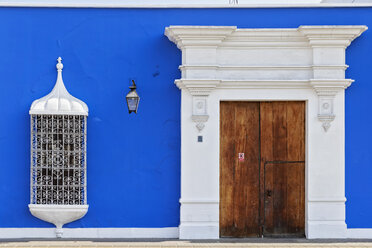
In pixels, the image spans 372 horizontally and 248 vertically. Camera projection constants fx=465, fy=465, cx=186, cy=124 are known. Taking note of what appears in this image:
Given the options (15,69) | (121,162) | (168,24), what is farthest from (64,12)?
(121,162)

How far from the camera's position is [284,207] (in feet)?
24.6

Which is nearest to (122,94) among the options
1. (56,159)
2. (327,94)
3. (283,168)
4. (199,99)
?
(199,99)

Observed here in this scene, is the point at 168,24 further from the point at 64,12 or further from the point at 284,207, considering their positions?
the point at 284,207

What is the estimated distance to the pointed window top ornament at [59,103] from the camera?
7.16 meters

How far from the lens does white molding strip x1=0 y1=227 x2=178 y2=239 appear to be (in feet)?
24.2

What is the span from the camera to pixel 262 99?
7332 mm

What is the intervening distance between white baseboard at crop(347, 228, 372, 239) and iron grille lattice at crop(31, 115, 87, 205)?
4.26 m

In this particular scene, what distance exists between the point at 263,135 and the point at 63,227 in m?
3.50

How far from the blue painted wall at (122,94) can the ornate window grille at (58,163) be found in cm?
18

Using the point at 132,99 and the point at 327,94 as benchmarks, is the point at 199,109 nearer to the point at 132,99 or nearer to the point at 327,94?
the point at 132,99

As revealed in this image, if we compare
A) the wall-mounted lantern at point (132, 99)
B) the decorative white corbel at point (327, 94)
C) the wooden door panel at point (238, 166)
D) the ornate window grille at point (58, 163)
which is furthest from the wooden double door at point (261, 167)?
the ornate window grille at point (58, 163)

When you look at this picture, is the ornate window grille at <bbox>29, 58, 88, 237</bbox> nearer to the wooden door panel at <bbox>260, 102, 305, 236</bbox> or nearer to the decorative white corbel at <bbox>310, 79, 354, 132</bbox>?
the wooden door panel at <bbox>260, 102, 305, 236</bbox>

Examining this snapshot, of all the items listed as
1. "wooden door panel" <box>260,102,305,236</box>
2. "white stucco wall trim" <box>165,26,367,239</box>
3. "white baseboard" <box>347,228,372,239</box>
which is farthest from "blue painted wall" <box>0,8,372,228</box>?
"wooden door panel" <box>260,102,305,236</box>

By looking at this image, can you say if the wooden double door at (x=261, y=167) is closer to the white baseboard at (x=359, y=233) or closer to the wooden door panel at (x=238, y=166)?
the wooden door panel at (x=238, y=166)
